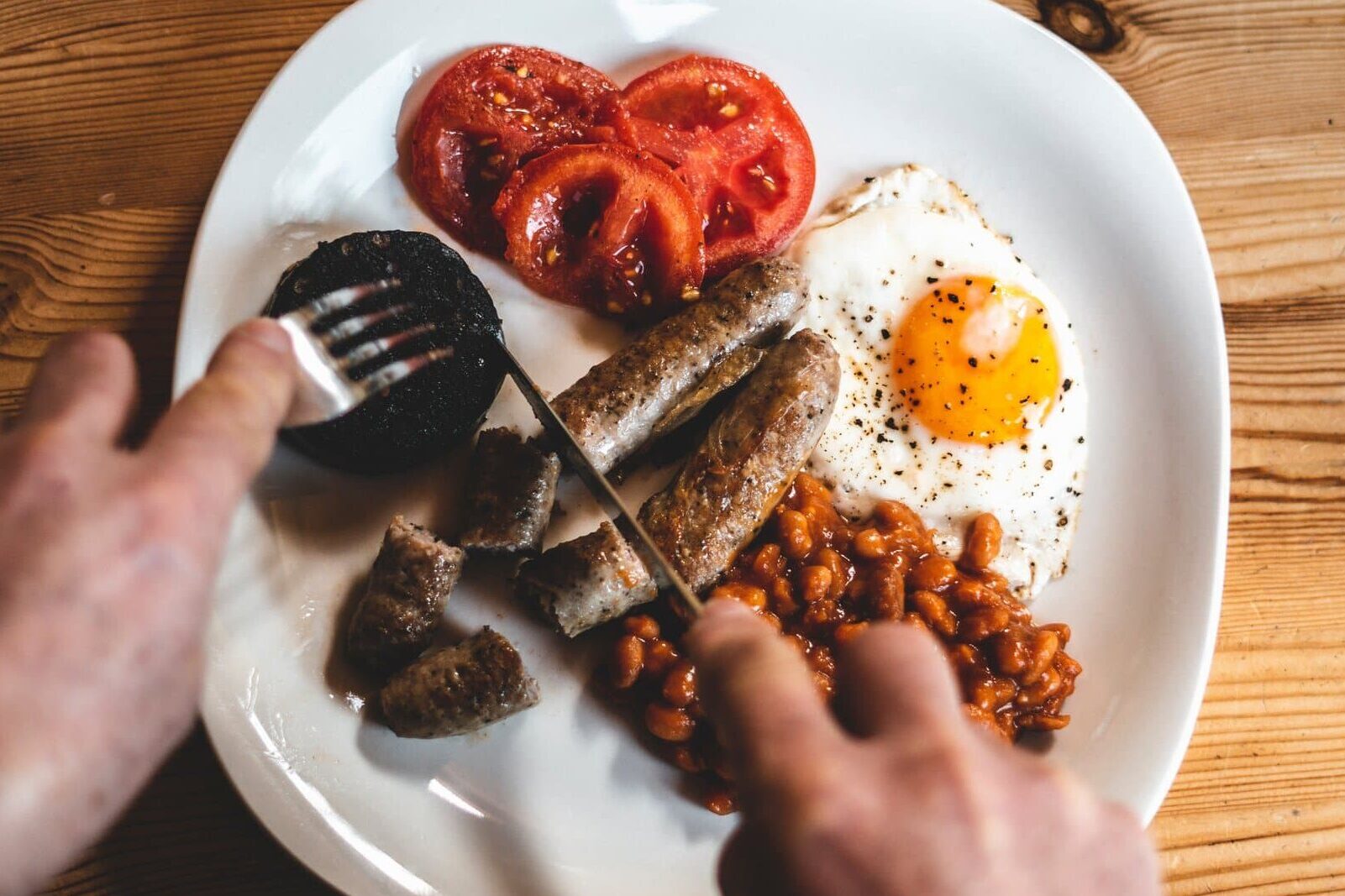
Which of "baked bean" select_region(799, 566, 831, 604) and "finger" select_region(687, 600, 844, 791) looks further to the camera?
"baked bean" select_region(799, 566, 831, 604)

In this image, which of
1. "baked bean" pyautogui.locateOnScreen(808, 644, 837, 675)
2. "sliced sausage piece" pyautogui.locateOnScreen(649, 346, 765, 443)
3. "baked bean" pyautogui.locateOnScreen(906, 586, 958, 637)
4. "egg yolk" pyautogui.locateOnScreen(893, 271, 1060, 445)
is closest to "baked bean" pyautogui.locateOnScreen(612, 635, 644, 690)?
"baked bean" pyautogui.locateOnScreen(808, 644, 837, 675)

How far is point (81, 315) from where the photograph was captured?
274 centimetres

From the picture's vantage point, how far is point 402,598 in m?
2.40

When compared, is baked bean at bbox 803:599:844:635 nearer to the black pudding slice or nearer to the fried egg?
the fried egg

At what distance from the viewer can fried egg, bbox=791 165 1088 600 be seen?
9.57 feet

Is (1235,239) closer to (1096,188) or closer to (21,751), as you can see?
(1096,188)

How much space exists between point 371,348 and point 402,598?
644 millimetres

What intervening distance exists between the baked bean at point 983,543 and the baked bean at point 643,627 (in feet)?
3.23

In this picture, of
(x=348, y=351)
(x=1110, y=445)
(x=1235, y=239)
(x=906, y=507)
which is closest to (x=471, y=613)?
(x=348, y=351)

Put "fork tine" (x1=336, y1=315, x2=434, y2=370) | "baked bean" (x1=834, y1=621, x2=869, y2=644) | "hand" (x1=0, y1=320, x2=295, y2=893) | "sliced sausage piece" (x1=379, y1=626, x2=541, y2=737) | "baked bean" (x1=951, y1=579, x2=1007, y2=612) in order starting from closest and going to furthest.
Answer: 1. "hand" (x1=0, y1=320, x2=295, y2=893)
2. "fork tine" (x1=336, y1=315, x2=434, y2=370)
3. "sliced sausage piece" (x1=379, y1=626, x2=541, y2=737)
4. "baked bean" (x1=834, y1=621, x2=869, y2=644)
5. "baked bean" (x1=951, y1=579, x2=1007, y2=612)

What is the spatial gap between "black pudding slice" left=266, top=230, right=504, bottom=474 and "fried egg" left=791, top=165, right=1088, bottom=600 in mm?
1071

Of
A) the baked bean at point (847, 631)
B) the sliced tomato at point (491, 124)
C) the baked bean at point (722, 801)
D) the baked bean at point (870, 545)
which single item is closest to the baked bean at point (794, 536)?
the baked bean at point (870, 545)

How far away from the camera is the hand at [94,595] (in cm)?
104

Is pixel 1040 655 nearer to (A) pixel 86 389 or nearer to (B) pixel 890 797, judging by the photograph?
(B) pixel 890 797
